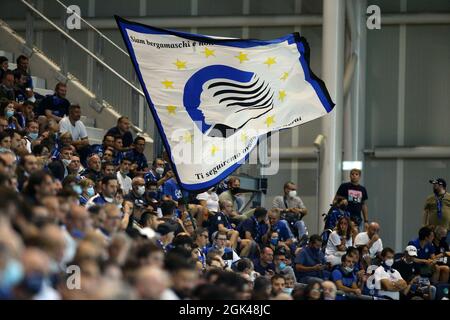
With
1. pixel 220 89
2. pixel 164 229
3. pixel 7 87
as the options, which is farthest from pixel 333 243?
pixel 164 229

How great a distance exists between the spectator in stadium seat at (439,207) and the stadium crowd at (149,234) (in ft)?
0.07

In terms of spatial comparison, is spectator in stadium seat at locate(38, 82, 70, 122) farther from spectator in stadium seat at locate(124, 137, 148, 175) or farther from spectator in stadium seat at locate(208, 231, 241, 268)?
spectator in stadium seat at locate(208, 231, 241, 268)

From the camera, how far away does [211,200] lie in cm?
2117

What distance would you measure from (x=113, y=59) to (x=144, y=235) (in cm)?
1531

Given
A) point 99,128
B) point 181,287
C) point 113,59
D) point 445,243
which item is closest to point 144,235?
point 181,287

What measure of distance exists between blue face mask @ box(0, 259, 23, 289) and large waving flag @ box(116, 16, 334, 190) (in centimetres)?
942

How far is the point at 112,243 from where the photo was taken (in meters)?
10.6

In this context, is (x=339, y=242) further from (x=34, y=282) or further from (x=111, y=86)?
(x=34, y=282)

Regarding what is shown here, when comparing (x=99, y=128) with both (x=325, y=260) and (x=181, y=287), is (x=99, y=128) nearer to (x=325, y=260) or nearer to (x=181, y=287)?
(x=325, y=260)

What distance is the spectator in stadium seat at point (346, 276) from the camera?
19.4 metres

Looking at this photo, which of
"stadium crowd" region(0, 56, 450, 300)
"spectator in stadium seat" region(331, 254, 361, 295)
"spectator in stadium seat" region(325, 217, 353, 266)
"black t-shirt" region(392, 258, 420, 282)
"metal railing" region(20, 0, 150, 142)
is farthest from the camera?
"metal railing" region(20, 0, 150, 142)

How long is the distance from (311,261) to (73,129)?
14.6 feet

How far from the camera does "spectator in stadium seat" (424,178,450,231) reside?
22812 mm

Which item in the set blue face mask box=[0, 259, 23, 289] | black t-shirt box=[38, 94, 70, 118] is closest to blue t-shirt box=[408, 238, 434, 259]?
black t-shirt box=[38, 94, 70, 118]
